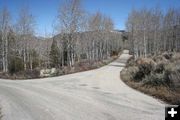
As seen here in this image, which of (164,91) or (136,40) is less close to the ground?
(136,40)

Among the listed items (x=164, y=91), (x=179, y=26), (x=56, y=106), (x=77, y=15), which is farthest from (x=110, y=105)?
(x=179, y=26)

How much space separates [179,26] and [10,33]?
154 feet

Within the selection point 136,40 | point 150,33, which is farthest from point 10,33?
point 150,33

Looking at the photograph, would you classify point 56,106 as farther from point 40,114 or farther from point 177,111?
point 177,111

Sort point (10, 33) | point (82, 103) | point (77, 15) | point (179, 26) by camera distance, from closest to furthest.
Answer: point (82, 103), point (77, 15), point (10, 33), point (179, 26)

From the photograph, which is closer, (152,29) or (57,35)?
(57,35)

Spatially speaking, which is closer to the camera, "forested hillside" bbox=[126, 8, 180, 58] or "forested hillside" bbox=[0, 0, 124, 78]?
"forested hillside" bbox=[0, 0, 124, 78]

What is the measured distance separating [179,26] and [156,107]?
6257cm

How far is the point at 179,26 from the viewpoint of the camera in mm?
66625

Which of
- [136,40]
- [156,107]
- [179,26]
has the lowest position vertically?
[156,107]

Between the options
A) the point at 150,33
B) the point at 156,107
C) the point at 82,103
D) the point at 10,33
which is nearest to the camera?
the point at 156,107

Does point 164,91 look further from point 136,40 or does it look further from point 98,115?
point 136,40

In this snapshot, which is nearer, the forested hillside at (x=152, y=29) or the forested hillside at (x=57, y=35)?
the forested hillside at (x=57, y=35)

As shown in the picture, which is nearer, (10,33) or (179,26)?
(10,33)
